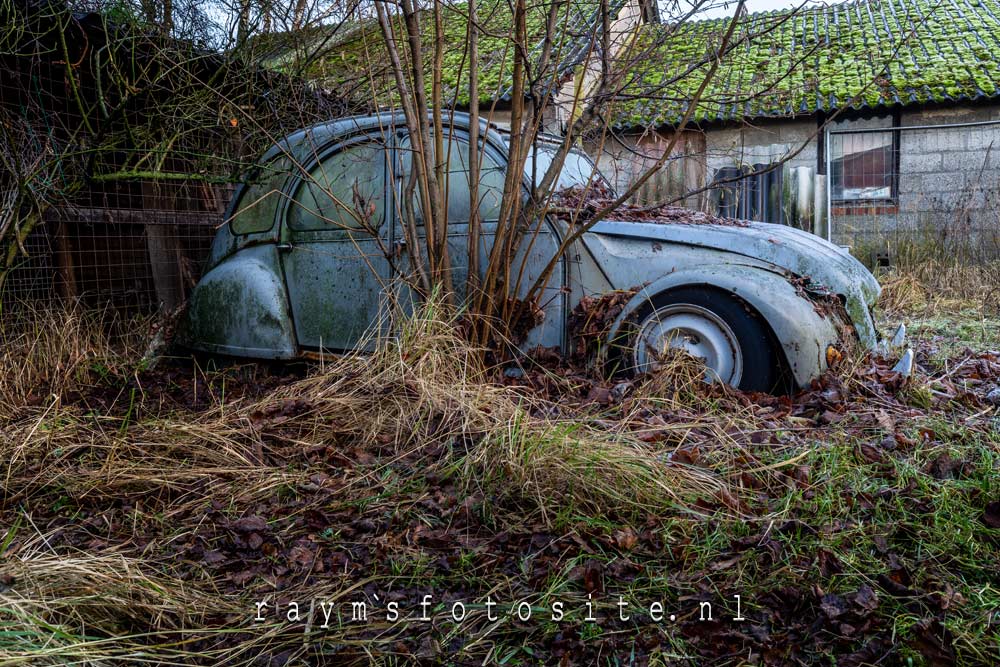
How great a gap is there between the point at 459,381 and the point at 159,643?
6.25 feet

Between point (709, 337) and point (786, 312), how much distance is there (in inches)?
15.6

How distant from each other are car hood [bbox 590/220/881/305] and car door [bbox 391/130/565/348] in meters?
0.36

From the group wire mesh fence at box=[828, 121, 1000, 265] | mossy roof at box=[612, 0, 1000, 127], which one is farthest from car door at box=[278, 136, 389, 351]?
wire mesh fence at box=[828, 121, 1000, 265]

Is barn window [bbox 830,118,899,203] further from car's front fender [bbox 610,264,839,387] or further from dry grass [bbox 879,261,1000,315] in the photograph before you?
car's front fender [bbox 610,264,839,387]

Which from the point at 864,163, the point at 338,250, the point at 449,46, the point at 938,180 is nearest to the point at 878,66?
the point at 864,163

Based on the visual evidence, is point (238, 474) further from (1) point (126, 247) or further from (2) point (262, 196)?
(1) point (126, 247)

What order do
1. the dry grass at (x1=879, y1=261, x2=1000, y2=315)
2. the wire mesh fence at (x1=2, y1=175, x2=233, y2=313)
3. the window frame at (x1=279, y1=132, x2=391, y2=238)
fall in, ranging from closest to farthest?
the window frame at (x1=279, y1=132, x2=391, y2=238) → the wire mesh fence at (x1=2, y1=175, x2=233, y2=313) → the dry grass at (x1=879, y1=261, x2=1000, y2=315)

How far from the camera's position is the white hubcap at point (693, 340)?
13.3 feet

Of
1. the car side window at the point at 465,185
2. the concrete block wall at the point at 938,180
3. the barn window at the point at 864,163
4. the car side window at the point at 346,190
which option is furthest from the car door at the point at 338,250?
the barn window at the point at 864,163

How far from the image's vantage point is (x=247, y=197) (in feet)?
17.6

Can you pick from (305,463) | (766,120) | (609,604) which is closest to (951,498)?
(609,604)

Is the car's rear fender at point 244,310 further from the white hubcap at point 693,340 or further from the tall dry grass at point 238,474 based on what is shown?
the white hubcap at point 693,340

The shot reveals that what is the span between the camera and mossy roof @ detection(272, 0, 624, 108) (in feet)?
14.0

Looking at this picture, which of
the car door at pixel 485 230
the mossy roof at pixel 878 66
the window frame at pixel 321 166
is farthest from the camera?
the mossy roof at pixel 878 66
